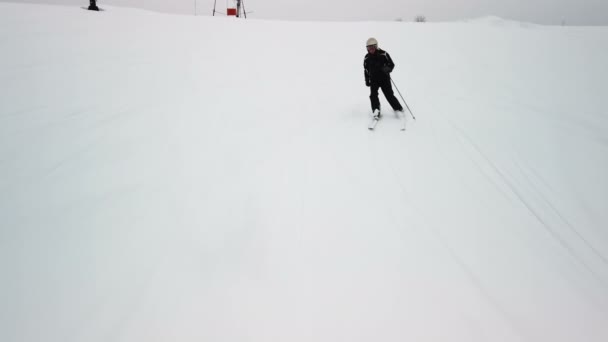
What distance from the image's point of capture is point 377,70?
5.39 metres

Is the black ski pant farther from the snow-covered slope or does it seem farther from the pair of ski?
the snow-covered slope

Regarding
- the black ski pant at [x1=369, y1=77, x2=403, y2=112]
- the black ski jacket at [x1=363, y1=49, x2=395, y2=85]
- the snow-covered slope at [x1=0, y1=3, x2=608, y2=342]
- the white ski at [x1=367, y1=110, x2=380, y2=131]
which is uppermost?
the black ski jacket at [x1=363, y1=49, x2=395, y2=85]

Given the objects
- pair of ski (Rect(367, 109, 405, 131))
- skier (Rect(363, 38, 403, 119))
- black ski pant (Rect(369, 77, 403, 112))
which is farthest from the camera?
black ski pant (Rect(369, 77, 403, 112))

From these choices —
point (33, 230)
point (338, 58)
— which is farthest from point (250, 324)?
point (338, 58)

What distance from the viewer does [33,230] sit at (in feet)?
9.41

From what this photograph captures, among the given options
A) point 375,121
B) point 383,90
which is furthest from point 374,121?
point 383,90

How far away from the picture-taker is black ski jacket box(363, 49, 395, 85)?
5250 mm

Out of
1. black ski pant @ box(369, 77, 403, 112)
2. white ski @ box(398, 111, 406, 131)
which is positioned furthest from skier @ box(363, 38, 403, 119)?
white ski @ box(398, 111, 406, 131)

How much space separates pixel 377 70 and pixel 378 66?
76 millimetres

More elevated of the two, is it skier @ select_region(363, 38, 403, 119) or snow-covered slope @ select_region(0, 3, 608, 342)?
skier @ select_region(363, 38, 403, 119)

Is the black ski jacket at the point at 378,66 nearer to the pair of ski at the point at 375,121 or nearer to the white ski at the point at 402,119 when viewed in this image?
the pair of ski at the point at 375,121

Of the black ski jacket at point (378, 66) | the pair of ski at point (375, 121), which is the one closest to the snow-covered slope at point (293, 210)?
the pair of ski at point (375, 121)

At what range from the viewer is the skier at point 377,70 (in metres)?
5.23

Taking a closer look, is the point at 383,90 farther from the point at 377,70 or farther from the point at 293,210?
the point at 293,210
